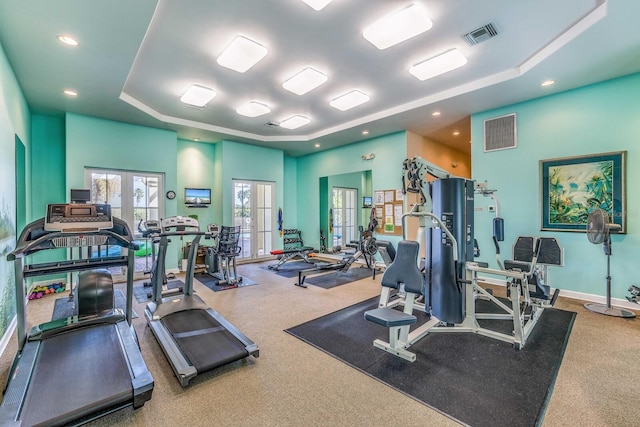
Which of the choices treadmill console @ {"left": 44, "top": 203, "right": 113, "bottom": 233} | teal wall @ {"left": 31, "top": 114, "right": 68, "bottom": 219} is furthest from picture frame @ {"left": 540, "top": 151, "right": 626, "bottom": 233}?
teal wall @ {"left": 31, "top": 114, "right": 68, "bottom": 219}

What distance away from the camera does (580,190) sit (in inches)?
168

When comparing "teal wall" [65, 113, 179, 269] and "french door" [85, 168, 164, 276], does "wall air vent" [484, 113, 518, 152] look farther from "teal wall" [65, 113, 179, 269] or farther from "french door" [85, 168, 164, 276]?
"french door" [85, 168, 164, 276]

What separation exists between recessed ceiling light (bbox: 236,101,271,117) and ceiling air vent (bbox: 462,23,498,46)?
3459mm

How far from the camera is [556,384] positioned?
2268 millimetres

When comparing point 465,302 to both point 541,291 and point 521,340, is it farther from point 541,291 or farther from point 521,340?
point 541,291

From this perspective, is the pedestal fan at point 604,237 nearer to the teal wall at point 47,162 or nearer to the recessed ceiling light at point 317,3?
the recessed ceiling light at point 317,3

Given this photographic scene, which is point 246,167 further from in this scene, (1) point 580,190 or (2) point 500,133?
(1) point 580,190

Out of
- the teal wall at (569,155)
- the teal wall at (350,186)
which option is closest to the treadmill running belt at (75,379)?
the teal wall at (569,155)

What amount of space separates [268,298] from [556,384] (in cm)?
354

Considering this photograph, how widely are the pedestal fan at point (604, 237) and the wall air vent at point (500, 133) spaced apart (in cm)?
175

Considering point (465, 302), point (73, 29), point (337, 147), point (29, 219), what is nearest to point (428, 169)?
point (465, 302)

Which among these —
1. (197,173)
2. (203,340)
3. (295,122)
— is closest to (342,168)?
(295,122)

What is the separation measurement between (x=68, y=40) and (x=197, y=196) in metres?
4.40

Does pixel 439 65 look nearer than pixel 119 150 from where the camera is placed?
Yes
